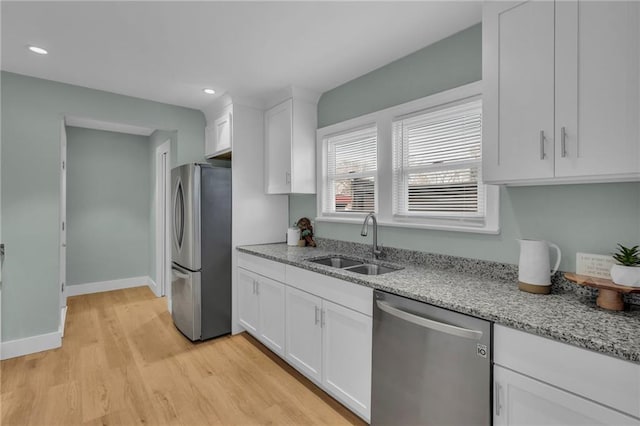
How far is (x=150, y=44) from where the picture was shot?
→ 2.21 m

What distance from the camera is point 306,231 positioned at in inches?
127

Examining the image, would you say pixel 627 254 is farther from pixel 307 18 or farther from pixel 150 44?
pixel 150 44

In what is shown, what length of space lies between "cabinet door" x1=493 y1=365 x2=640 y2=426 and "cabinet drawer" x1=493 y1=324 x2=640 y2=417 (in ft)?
0.08

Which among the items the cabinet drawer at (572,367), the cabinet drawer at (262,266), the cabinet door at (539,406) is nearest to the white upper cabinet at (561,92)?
the cabinet drawer at (572,367)

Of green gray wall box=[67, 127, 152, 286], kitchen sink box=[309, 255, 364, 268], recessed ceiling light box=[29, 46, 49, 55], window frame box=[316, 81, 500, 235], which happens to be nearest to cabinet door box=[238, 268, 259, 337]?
kitchen sink box=[309, 255, 364, 268]

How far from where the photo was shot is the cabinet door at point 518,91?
1.40 metres

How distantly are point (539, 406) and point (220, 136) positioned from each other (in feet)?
11.1

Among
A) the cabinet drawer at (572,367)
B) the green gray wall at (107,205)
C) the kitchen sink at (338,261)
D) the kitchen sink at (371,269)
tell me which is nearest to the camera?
the cabinet drawer at (572,367)

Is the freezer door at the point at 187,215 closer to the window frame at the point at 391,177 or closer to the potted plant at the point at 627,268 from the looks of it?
the window frame at the point at 391,177

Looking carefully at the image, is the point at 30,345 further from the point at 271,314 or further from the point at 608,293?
the point at 608,293

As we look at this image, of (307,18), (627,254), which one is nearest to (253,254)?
(307,18)

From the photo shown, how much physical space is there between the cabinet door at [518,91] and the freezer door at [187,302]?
2.70 metres

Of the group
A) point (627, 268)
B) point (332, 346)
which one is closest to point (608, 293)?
point (627, 268)

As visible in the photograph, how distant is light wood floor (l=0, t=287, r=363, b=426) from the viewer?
79.0 inches
